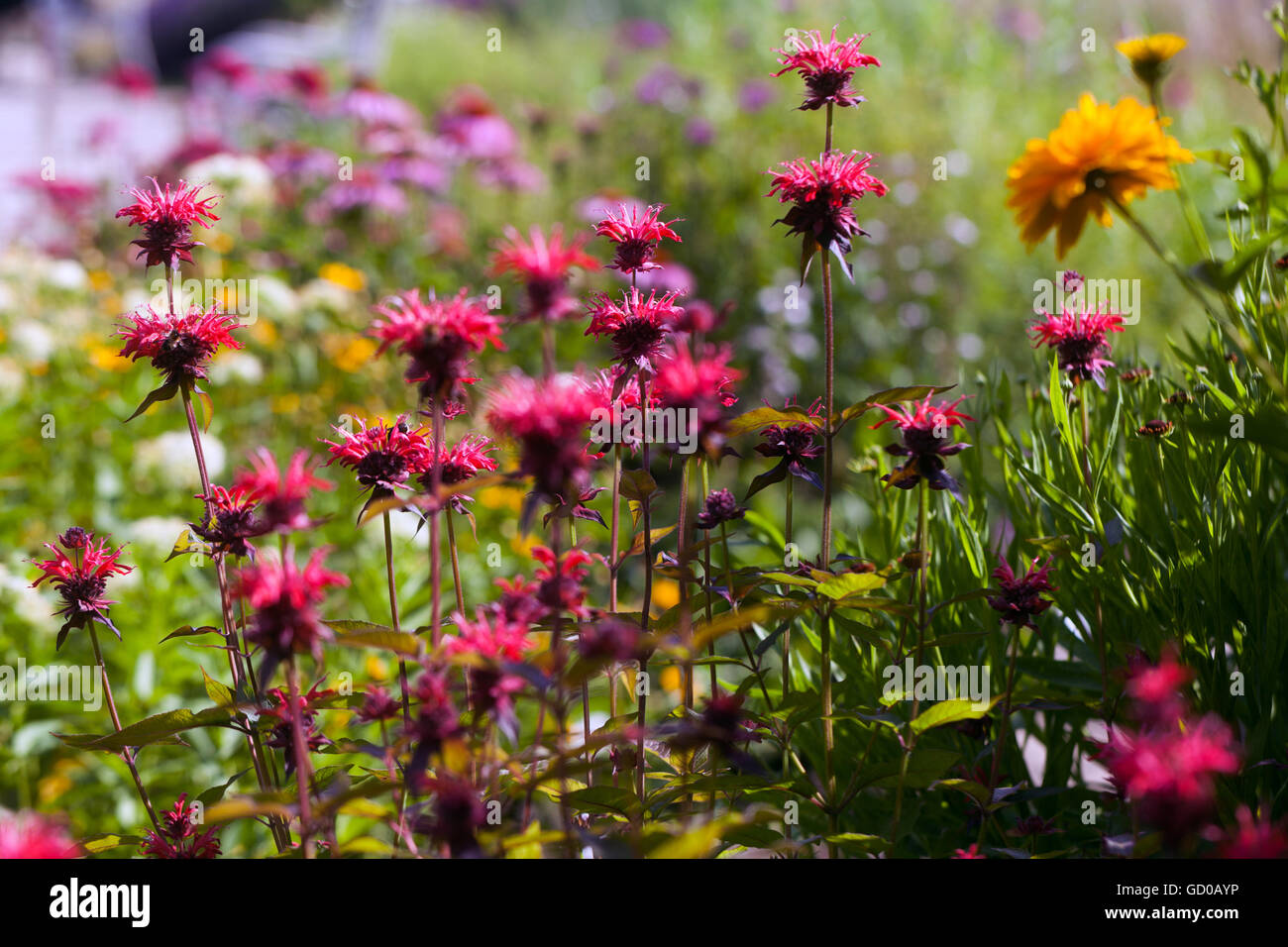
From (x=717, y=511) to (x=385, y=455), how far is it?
41 centimetres

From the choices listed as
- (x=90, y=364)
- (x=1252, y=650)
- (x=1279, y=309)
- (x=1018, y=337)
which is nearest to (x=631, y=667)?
(x=1252, y=650)

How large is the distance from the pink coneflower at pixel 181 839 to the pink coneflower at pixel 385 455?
Result: 1.36 ft

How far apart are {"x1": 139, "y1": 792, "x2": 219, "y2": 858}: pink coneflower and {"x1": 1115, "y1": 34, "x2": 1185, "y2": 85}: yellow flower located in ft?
4.13

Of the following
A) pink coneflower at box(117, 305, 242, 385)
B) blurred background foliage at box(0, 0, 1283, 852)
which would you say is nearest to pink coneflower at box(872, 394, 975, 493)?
blurred background foliage at box(0, 0, 1283, 852)

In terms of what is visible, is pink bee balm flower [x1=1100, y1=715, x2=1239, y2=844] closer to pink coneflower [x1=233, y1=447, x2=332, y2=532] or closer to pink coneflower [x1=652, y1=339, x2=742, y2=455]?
pink coneflower [x1=652, y1=339, x2=742, y2=455]

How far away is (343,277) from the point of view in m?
3.91

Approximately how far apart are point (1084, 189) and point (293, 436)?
9.09ft

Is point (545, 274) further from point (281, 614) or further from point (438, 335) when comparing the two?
point (281, 614)

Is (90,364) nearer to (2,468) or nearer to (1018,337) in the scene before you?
(2,468)

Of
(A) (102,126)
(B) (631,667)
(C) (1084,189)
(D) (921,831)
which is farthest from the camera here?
(A) (102,126)

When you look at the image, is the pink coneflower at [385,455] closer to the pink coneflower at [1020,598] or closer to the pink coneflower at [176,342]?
the pink coneflower at [176,342]

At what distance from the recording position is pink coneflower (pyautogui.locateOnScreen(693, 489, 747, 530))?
1.28 m

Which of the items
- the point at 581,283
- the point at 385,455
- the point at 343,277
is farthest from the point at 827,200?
the point at 343,277

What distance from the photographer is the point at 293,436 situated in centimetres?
337
